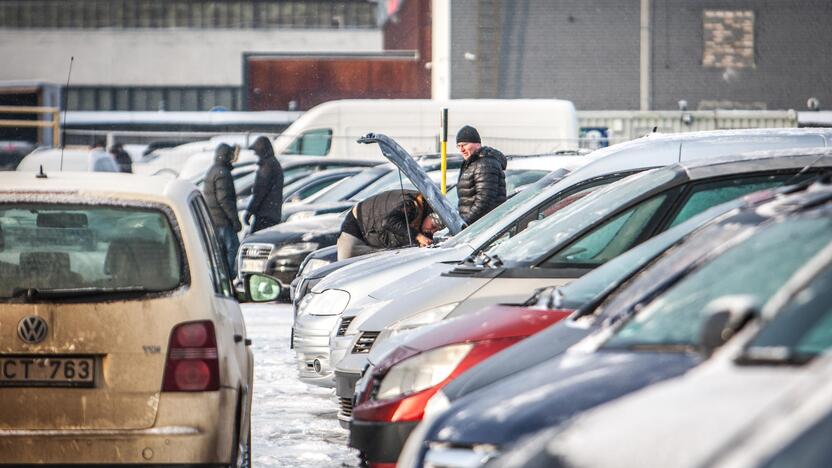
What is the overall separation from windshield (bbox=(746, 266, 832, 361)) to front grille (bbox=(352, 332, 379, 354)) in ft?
15.6

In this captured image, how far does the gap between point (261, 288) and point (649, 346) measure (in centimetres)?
323

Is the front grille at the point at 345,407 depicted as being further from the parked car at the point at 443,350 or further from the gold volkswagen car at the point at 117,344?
the gold volkswagen car at the point at 117,344

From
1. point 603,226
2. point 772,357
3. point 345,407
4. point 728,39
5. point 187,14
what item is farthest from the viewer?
point 187,14

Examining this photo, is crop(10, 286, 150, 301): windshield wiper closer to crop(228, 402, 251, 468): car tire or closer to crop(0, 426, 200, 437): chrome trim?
crop(0, 426, 200, 437): chrome trim

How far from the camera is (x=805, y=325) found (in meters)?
3.14

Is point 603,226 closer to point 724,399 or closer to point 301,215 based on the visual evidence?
point 724,399

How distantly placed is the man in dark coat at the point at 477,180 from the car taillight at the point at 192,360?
6.96 m

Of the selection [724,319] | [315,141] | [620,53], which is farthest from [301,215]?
[620,53]

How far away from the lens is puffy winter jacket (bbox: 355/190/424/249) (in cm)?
1180

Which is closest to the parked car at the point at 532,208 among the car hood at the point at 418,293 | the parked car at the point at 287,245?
the car hood at the point at 418,293

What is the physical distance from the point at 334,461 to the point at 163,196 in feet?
7.56

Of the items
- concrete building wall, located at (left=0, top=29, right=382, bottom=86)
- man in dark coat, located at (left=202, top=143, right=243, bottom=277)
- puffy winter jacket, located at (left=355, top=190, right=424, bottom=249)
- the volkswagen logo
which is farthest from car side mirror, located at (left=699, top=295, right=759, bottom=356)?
concrete building wall, located at (left=0, top=29, right=382, bottom=86)

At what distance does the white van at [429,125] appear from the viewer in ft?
86.5

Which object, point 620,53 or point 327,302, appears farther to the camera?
point 620,53
